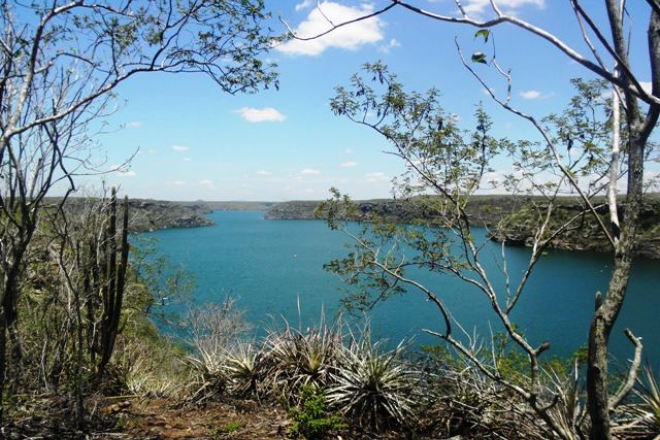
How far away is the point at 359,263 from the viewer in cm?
618

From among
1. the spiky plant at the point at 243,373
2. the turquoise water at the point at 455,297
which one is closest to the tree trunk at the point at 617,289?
the spiky plant at the point at 243,373

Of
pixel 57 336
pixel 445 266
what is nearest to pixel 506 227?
pixel 445 266

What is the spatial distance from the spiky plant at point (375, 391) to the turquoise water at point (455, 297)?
3.24m

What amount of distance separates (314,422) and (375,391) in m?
0.98

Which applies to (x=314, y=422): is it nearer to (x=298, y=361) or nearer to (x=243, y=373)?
(x=298, y=361)

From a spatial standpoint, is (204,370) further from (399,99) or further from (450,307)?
(450,307)

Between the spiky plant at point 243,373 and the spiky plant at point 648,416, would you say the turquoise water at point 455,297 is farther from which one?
the spiky plant at point 648,416

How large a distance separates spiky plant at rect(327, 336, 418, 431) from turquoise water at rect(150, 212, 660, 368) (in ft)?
10.6

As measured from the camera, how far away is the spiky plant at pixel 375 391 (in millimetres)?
5461

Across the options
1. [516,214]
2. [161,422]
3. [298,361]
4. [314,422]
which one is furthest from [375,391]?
[516,214]

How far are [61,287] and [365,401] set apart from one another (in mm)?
4061

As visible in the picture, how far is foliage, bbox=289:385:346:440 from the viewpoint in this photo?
4.89 m

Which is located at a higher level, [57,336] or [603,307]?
[603,307]

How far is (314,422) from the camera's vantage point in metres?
4.86
